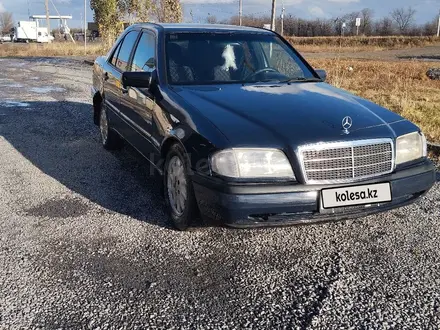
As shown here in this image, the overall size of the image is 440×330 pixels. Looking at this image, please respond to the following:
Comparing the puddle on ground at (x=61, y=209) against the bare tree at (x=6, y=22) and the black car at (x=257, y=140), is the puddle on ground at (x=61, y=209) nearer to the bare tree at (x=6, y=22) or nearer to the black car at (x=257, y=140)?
the black car at (x=257, y=140)

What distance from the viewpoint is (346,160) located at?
3250 millimetres

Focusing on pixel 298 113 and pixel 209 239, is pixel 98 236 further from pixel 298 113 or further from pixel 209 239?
pixel 298 113

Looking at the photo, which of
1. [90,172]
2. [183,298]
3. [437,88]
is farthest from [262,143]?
[437,88]

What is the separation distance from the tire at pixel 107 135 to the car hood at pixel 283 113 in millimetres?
2155

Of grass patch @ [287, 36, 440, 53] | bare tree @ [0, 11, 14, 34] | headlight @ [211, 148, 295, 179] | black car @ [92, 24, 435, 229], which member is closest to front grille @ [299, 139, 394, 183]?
black car @ [92, 24, 435, 229]

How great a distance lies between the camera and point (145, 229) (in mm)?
3811

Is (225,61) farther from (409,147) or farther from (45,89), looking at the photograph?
(45,89)

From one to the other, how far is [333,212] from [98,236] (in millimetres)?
1762

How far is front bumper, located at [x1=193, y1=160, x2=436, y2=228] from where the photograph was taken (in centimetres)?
308

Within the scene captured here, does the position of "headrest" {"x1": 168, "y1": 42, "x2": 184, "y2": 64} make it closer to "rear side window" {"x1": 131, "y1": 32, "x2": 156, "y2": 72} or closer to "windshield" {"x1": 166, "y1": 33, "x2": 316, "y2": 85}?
"windshield" {"x1": 166, "y1": 33, "x2": 316, "y2": 85}

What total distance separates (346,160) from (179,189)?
1.29 m

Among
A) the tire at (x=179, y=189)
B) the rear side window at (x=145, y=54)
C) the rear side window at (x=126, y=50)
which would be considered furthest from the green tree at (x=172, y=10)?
the tire at (x=179, y=189)

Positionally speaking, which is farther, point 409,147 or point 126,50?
point 126,50

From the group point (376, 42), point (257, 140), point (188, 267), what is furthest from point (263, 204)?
point (376, 42)
